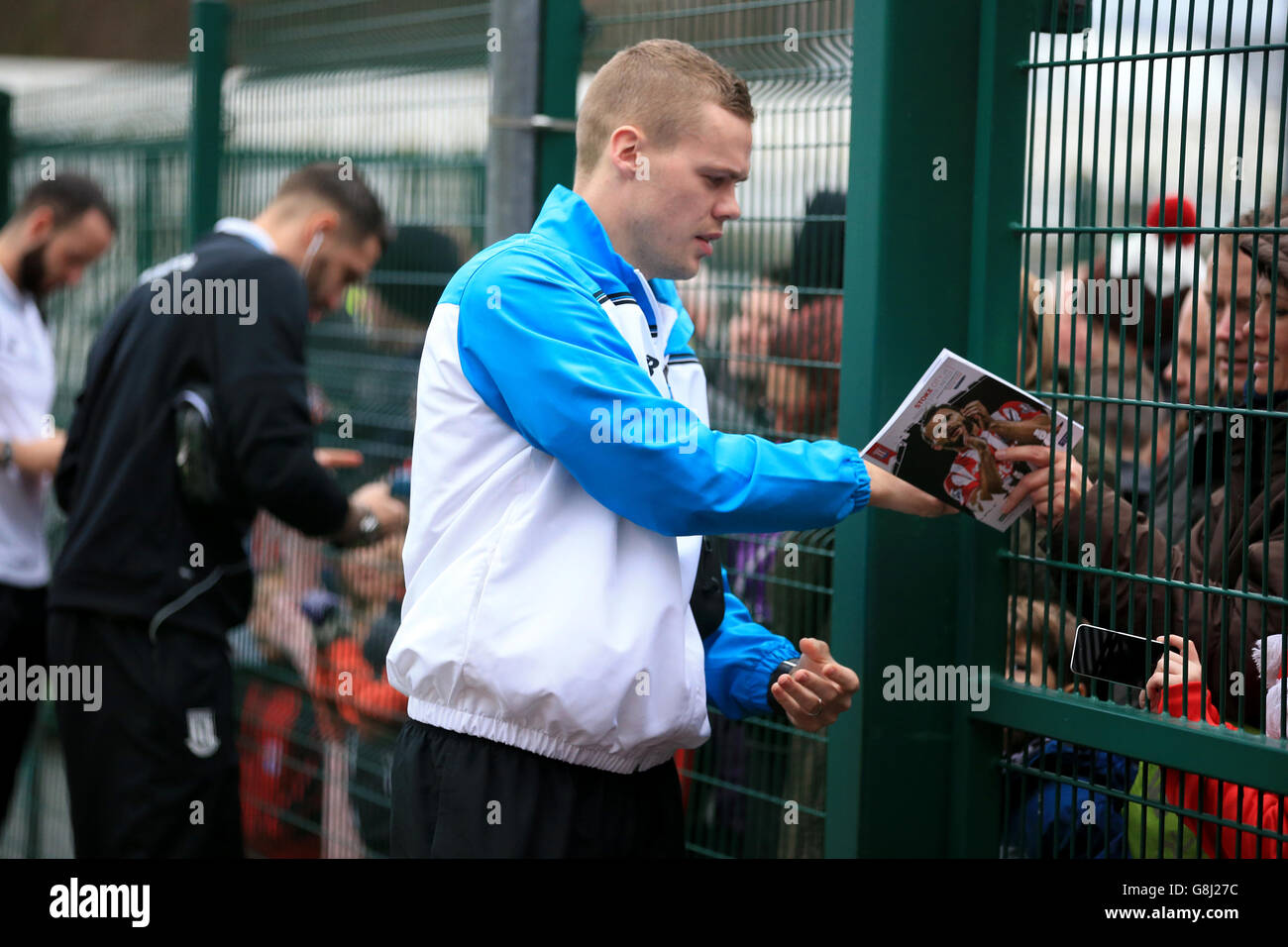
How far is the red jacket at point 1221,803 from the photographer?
2.35 meters

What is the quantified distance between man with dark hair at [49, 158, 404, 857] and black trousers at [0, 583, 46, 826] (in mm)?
902

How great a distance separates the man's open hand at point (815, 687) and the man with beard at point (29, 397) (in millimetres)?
2960

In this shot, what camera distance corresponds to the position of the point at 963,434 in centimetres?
244

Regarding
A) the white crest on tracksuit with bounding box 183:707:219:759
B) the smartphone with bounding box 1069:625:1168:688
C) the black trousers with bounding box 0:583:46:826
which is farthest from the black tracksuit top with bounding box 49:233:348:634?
the smartphone with bounding box 1069:625:1168:688

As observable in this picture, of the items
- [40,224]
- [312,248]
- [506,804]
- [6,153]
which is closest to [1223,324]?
[506,804]

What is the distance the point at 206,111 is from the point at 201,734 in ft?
7.86

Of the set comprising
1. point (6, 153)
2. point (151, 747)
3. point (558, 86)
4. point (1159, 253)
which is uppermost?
point (6, 153)

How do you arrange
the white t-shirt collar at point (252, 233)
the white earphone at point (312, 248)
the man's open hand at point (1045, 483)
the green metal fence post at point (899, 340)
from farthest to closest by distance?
the white earphone at point (312, 248)
the white t-shirt collar at point (252, 233)
the green metal fence post at point (899, 340)
the man's open hand at point (1045, 483)

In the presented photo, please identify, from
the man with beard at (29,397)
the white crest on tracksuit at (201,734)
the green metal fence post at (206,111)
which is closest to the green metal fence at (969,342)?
the white crest on tracksuit at (201,734)

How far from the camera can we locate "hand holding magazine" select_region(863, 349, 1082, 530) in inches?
93.5

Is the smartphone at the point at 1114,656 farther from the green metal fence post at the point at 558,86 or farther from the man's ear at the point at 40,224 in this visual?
the man's ear at the point at 40,224

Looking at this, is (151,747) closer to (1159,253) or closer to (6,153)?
(1159,253)
